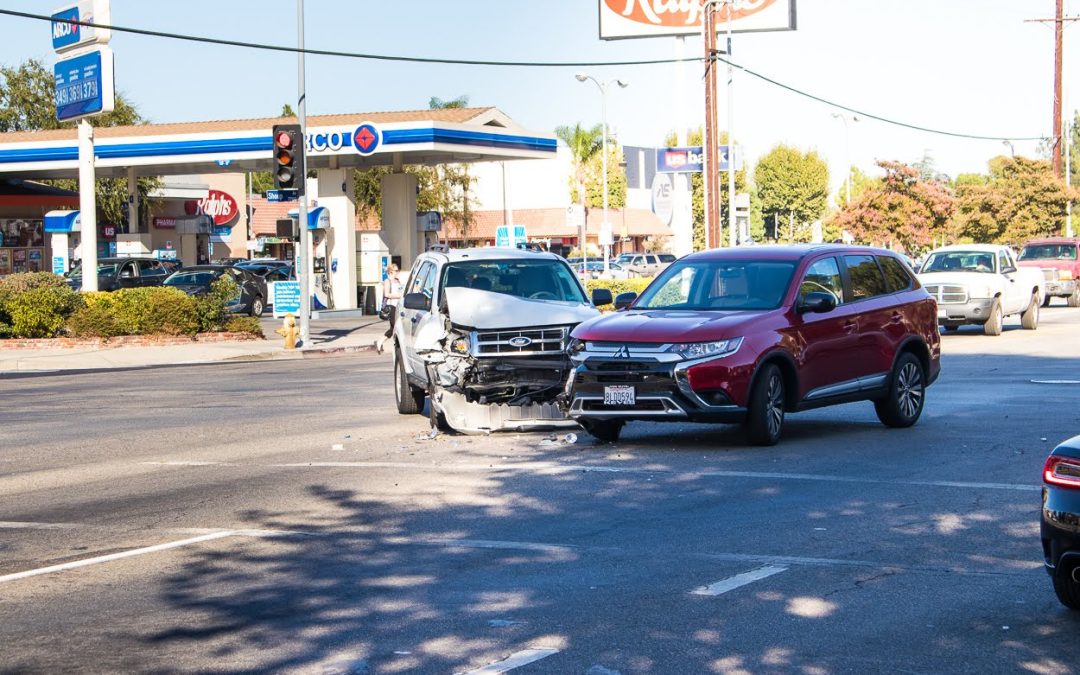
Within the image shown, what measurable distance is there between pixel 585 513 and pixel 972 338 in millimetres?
21712

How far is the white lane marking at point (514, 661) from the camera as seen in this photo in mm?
6172

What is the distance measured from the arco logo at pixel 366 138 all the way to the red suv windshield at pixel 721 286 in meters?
29.2

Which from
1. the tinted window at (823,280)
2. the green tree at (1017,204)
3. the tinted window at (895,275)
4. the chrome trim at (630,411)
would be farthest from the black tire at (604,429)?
the green tree at (1017,204)

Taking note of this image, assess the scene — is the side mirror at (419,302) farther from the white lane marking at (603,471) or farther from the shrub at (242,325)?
the shrub at (242,325)

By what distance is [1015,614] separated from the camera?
707 cm

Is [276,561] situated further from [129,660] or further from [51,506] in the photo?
[51,506]

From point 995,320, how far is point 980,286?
89cm

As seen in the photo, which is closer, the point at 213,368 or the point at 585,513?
the point at 585,513

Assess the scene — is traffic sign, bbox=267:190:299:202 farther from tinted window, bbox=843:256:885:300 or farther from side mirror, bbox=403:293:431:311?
tinted window, bbox=843:256:885:300

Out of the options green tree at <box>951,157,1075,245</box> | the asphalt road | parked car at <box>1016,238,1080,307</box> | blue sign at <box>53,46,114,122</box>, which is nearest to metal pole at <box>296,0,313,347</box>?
blue sign at <box>53,46,114,122</box>

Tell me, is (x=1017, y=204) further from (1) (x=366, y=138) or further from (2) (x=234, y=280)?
(2) (x=234, y=280)

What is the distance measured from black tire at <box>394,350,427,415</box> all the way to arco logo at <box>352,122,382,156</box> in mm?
26217

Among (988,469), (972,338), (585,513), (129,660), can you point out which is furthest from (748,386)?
(972,338)

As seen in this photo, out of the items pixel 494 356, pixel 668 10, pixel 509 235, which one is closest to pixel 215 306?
pixel 509 235
